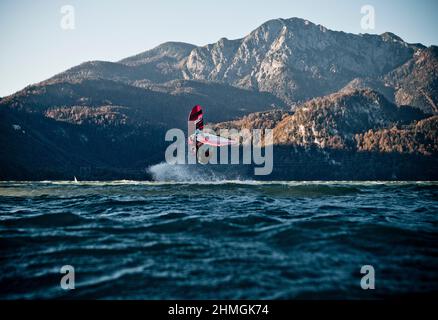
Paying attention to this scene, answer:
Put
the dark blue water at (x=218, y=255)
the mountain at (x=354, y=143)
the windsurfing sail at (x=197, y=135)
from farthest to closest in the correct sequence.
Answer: the mountain at (x=354, y=143), the windsurfing sail at (x=197, y=135), the dark blue water at (x=218, y=255)

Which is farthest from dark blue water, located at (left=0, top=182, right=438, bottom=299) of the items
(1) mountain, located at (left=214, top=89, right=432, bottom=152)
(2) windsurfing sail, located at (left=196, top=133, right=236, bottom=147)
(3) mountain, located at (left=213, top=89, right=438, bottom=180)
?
(1) mountain, located at (left=214, top=89, right=432, bottom=152)

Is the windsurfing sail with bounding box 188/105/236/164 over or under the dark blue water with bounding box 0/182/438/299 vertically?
over

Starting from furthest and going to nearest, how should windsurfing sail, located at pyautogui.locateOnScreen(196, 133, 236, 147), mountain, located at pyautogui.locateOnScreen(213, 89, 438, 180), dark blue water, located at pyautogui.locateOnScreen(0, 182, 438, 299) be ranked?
mountain, located at pyautogui.locateOnScreen(213, 89, 438, 180), windsurfing sail, located at pyautogui.locateOnScreen(196, 133, 236, 147), dark blue water, located at pyautogui.locateOnScreen(0, 182, 438, 299)

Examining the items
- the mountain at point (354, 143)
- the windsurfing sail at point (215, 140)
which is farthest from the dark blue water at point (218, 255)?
the mountain at point (354, 143)

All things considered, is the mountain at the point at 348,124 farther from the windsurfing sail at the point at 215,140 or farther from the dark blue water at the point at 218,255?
the dark blue water at the point at 218,255

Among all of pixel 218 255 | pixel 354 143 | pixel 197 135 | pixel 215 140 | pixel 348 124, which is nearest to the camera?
pixel 218 255

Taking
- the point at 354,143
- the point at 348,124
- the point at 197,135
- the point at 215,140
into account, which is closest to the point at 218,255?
the point at 215,140

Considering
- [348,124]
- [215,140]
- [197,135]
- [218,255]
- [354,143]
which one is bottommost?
[218,255]

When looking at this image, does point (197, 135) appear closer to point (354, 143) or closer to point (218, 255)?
point (218, 255)

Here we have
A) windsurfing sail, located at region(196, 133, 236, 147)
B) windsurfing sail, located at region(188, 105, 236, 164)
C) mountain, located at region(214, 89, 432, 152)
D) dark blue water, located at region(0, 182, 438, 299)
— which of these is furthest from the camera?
mountain, located at region(214, 89, 432, 152)

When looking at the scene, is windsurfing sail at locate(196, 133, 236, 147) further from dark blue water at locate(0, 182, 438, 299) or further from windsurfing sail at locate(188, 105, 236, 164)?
dark blue water at locate(0, 182, 438, 299)
